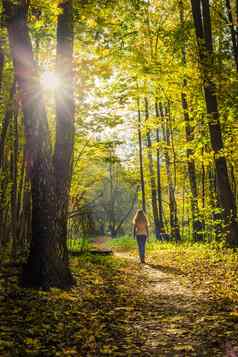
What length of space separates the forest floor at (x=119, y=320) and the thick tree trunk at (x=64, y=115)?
151 cm

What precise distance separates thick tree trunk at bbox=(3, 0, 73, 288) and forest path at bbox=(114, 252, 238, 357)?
203 cm

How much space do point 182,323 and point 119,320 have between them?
3.55ft

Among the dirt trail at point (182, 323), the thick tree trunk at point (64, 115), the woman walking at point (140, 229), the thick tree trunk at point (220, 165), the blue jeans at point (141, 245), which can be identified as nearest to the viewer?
the dirt trail at point (182, 323)

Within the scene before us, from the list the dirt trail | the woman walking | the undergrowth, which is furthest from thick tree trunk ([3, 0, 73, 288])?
the woman walking

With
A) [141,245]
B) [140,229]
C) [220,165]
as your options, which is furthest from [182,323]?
[220,165]

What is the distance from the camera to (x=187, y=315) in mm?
7371

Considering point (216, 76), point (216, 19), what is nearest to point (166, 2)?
point (216, 19)

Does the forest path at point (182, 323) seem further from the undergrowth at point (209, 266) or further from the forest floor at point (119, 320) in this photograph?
the undergrowth at point (209, 266)

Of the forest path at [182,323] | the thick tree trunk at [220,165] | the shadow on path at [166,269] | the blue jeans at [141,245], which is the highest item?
the thick tree trunk at [220,165]

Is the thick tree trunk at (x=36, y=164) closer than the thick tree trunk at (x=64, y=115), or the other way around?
the thick tree trunk at (x=36, y=164)

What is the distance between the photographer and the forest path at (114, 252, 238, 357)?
562 cm

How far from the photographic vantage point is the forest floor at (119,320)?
563 centimetres

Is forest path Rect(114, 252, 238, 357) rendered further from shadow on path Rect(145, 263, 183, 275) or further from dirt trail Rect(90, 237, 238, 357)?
shadow on path Rect(145, 263, 183, 275)

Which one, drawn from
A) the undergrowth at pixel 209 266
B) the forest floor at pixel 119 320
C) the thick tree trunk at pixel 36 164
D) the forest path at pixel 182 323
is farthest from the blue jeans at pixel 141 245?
the thick tree trunk at pixel 36 164
